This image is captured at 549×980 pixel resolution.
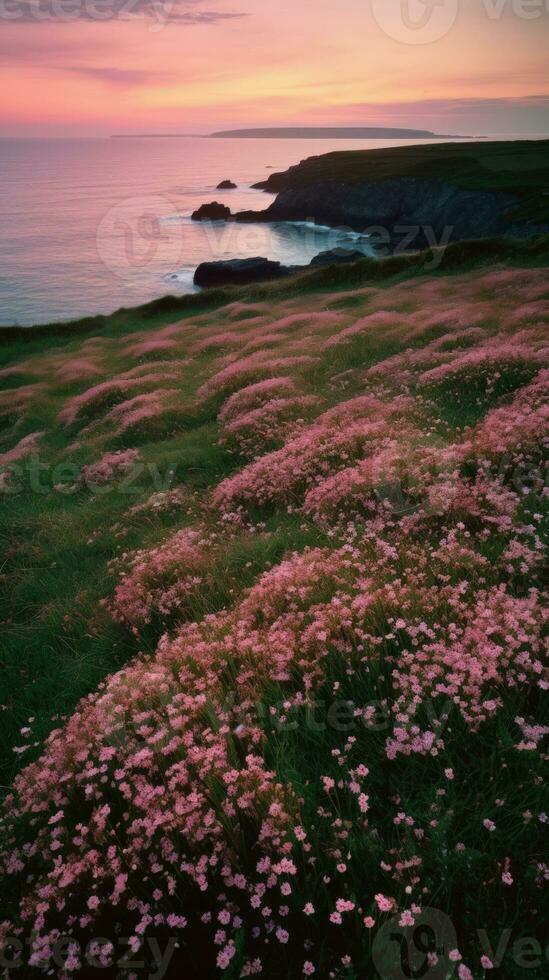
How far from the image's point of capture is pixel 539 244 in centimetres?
3231

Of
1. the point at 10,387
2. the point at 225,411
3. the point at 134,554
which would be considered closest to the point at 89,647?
the point at 134,554

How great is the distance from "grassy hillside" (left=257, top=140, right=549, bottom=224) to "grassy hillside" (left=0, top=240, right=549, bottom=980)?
77.8m

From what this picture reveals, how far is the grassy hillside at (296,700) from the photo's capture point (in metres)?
3.15

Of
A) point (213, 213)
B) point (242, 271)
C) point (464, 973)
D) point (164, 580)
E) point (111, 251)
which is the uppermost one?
point (213, 213)

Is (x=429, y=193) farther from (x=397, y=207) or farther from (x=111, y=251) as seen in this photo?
(x=111, y=251)

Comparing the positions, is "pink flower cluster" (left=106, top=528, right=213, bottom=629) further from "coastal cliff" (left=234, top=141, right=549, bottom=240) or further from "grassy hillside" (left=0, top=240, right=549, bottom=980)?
"coastal cliff" (left=234, top=141, right=549, bottom=240)

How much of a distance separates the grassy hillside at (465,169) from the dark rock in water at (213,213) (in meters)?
20.5

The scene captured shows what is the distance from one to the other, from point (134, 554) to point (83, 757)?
4945mm

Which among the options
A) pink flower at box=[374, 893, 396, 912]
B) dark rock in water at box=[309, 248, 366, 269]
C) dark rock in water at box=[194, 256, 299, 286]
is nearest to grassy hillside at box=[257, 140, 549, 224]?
dark rock in water at box=[309, 248, 366, 269]

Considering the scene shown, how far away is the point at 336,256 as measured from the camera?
88375 millimetres

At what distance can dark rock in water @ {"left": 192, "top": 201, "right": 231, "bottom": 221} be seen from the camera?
149500mm

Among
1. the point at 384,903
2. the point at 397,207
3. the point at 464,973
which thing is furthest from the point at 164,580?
the point at 397,207

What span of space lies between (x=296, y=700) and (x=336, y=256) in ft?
305

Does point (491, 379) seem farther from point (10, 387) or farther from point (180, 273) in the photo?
point (180, 273)
